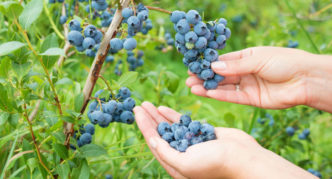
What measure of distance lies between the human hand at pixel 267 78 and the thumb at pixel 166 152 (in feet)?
1.34

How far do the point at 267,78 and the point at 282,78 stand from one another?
75 millimetres

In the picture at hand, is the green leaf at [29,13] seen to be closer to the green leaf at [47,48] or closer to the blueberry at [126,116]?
the green leaf at [47,48]

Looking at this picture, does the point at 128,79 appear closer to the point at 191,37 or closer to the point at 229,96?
the point at 191,37

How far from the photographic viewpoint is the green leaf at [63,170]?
1.19 m

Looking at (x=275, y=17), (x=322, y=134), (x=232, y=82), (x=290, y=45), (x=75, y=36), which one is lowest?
(x=322, y=134)

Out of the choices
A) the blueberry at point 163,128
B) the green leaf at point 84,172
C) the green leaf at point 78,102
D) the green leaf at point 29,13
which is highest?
the green leaf at point 29,13

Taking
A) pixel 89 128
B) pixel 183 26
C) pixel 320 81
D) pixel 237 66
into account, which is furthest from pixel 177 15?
pixel 320 81

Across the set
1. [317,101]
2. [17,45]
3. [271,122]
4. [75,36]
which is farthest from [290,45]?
[17,45]

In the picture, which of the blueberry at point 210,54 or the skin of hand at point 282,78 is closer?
the blueberry at point 210,54

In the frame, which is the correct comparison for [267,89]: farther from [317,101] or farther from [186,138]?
[186,138]

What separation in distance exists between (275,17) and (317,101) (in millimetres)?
3478

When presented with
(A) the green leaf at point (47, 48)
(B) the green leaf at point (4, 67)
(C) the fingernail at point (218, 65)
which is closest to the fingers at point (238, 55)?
(C) the fingernail at point (218, 65)

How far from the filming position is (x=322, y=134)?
3.46 m

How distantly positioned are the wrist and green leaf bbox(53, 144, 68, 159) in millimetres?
1216
